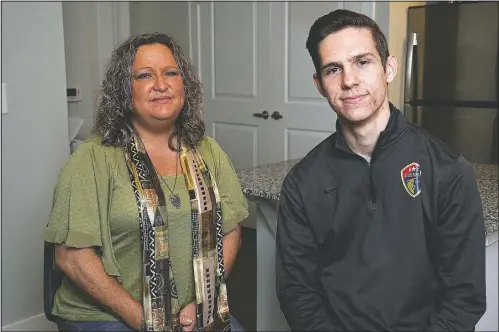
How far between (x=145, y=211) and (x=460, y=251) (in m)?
0.74

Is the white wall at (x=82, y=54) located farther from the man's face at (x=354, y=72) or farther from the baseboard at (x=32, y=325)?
the man's face at (x=354, y=72)

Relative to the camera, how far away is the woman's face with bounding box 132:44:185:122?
4.76 feet

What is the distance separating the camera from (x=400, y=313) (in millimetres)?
1123

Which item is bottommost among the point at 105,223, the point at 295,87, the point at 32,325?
the point at 32,325

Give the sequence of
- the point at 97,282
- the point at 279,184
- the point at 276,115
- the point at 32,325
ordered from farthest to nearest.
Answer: the point at 276,115 < the point at 32,325 < the point at 279,184 < the point at 97,282

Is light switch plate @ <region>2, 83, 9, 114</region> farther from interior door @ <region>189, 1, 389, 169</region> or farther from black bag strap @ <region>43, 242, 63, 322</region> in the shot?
interior door @ <region>189, 1, 389, 169</region>

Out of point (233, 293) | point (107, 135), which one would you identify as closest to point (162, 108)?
point (107, 135)

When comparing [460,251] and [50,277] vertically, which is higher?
[460,251]

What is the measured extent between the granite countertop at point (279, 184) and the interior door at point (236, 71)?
1.62 meters

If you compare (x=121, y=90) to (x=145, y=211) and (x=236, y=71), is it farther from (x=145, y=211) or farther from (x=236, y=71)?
(x=236, y=71)

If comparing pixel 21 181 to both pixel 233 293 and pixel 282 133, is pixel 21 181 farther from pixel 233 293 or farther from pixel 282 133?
pixel 282 133

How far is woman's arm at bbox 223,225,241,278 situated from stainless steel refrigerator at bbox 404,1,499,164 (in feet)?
6.36

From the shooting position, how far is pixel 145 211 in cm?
141

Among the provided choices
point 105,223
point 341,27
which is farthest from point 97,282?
point 341,27
